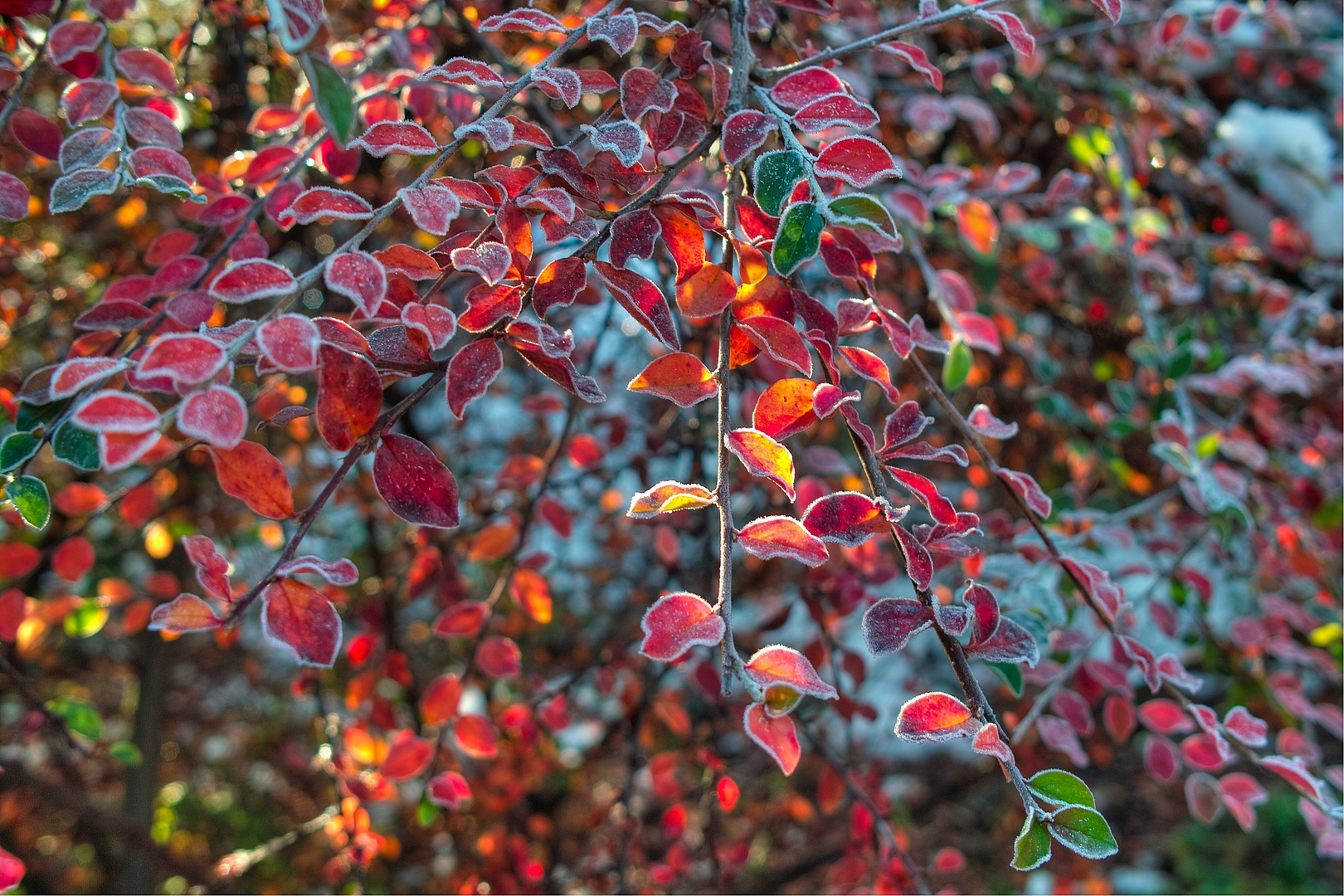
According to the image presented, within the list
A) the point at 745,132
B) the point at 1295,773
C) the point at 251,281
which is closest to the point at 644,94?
the point at 745,132

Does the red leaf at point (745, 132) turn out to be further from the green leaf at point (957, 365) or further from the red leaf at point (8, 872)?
the red leaf at point (8, 872)

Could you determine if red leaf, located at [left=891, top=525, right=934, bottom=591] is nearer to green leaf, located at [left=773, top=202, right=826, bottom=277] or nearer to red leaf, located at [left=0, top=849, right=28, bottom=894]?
green leaf, located at [left=773, top=202, right=826, bottom=277]

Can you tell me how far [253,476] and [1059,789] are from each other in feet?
1.74

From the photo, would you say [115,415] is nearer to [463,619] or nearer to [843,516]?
[843,516]

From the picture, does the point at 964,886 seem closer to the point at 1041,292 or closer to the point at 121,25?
the point at 1041,292

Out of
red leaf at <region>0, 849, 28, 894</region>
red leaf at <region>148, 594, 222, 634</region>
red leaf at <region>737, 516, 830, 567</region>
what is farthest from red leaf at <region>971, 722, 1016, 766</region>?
red leaf at <region>0, 849, 28, 894</region>

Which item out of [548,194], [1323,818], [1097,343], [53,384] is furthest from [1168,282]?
[53,384]

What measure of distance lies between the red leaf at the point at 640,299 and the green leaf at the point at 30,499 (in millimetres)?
428

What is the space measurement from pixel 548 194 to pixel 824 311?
0.69 ft

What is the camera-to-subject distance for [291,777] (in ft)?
8.04

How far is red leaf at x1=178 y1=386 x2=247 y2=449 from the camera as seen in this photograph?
1.40 feet

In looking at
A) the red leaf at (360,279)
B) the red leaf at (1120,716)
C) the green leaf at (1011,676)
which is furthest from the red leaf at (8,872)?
the red leaf at (1120,716)

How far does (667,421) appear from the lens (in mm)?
1303

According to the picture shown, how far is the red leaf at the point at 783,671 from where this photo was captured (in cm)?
49
